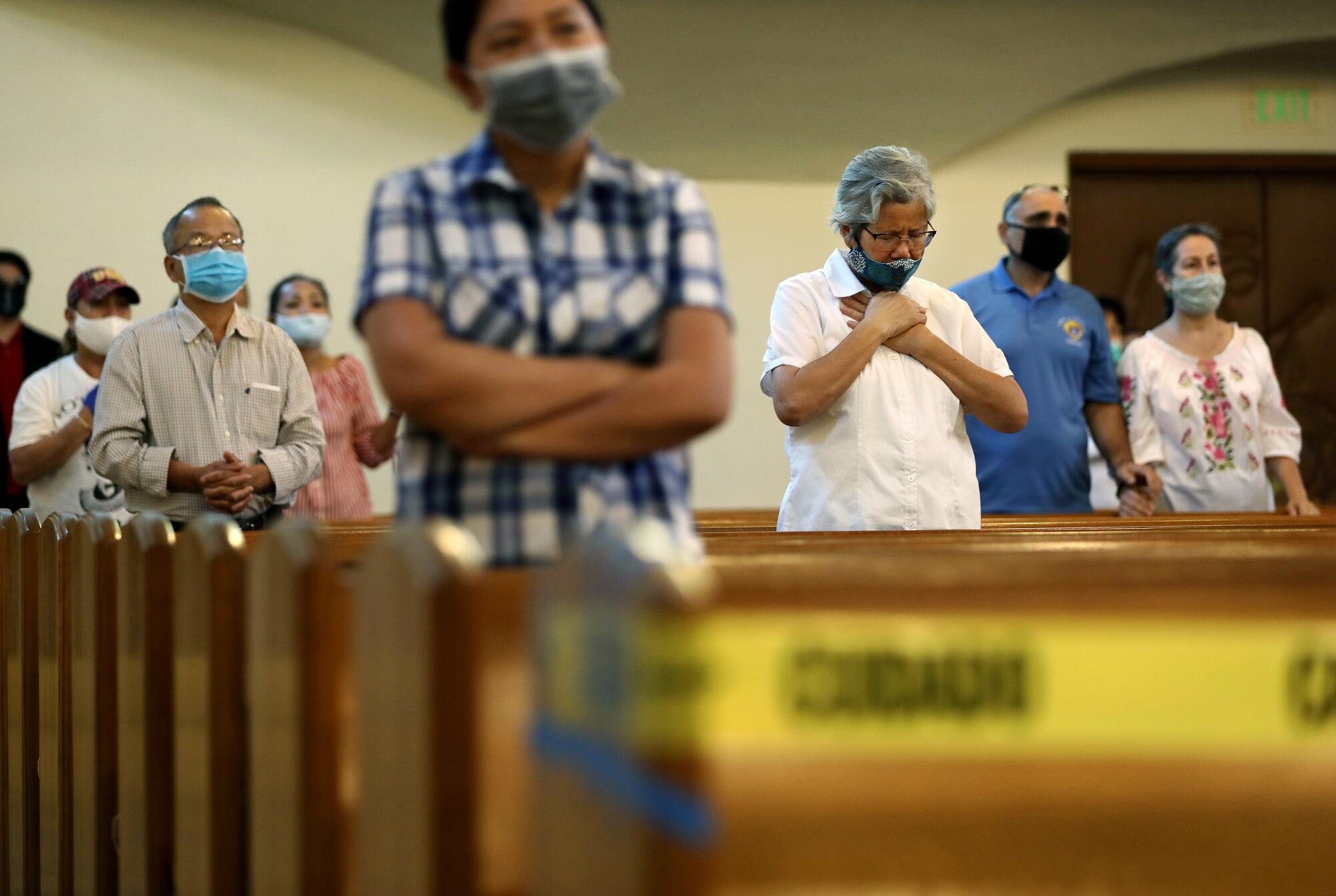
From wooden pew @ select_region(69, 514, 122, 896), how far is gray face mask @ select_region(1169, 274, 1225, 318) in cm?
329

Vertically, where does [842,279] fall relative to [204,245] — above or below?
below

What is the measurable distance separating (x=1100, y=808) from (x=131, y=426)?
2.51m

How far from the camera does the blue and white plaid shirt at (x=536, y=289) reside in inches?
55.4

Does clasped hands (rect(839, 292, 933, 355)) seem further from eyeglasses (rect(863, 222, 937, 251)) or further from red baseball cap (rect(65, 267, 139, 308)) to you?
red baseball cap (rect(65, 267, 139, 308))

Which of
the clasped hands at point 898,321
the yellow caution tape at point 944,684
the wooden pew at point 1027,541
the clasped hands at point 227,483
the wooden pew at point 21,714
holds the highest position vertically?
the clasped hands at point 898,321

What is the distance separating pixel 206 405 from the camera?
3166mm

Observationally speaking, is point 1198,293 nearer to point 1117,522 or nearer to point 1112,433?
point 1112,433

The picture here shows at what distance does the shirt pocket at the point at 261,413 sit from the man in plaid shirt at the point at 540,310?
1.84 m

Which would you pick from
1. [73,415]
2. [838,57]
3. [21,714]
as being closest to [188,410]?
[21,714]

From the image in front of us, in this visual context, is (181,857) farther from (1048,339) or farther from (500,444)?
(1048,339)

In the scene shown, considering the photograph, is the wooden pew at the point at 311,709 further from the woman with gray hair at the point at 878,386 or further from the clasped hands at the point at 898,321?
the clasped hands at the point at 898,321

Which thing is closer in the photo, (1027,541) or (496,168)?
(496,168)

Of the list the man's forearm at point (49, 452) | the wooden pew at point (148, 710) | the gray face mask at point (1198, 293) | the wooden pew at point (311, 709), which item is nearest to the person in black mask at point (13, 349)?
the man's forearm at point (49, 452)

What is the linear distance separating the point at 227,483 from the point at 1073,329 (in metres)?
2.19
